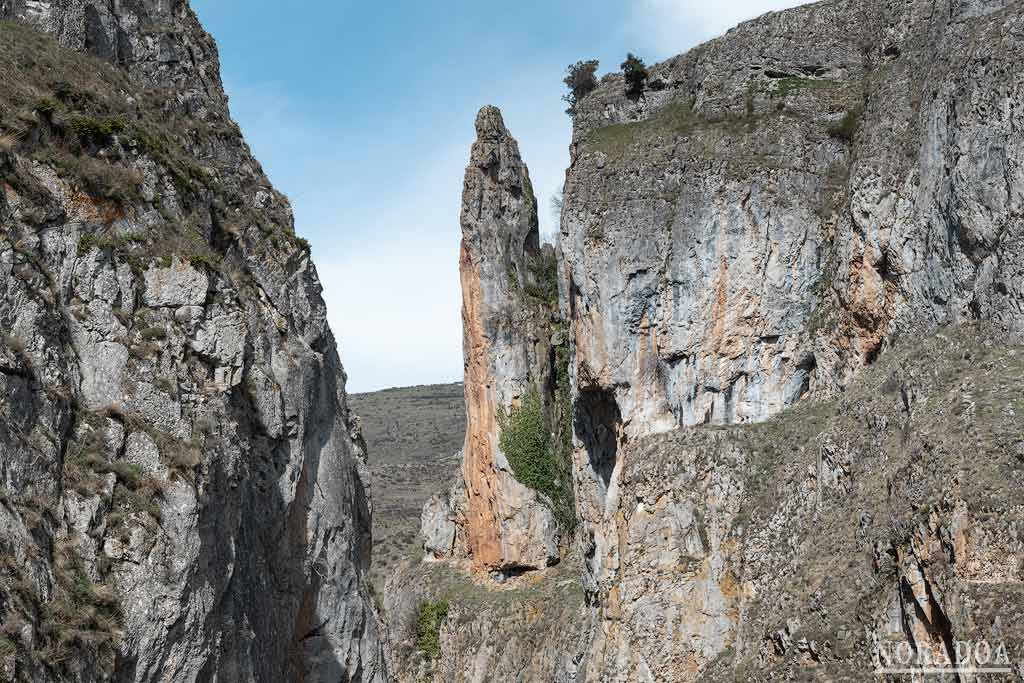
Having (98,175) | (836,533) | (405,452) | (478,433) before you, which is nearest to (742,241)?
(836,533)

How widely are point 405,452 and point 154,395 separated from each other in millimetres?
67765

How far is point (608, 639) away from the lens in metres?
28.5

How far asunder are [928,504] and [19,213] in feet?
54.7

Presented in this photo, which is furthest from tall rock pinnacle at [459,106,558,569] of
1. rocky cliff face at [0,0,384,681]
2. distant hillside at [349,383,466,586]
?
rocky cliff face at [0,0,384,681]

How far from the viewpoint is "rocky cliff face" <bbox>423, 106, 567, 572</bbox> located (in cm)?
3862

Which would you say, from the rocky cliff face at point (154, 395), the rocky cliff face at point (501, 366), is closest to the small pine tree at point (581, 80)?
the rocky cliff face at point (501, 366)

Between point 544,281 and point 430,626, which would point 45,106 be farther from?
point 544,281

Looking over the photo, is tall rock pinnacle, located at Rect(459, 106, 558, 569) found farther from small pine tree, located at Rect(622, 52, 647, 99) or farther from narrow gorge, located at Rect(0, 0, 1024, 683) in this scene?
small pine tree, located at Rect(622, 52, 647, 99)

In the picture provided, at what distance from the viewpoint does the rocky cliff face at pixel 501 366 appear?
127 ft

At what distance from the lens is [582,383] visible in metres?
33.5

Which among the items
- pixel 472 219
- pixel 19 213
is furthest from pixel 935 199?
pixel 19 213

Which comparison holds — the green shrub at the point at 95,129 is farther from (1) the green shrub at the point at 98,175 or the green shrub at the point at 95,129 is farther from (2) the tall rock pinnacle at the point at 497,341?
(2) the tall rock pinnacle at the point at 497,341

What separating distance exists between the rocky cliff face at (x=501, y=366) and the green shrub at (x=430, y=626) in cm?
226

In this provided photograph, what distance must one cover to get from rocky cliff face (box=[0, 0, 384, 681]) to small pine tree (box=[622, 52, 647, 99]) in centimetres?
1972
